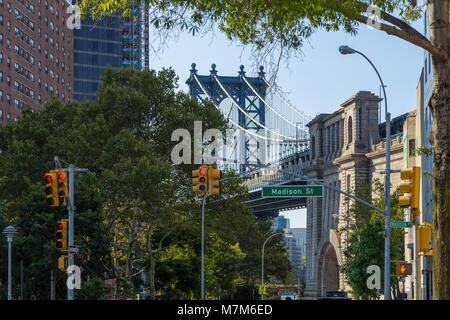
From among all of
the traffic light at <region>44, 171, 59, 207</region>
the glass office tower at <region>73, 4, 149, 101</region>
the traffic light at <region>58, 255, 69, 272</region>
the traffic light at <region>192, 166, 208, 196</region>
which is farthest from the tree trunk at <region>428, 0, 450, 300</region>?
the glass office tower at <region>73, 4, 149, 101</region>

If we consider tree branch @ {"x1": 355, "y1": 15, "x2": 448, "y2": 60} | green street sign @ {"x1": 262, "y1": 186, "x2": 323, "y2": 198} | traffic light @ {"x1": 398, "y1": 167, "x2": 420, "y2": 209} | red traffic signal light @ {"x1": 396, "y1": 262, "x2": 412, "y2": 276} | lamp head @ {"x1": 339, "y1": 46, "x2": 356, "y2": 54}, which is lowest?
red traffic signal light @ {"x1": 396, "y1": 262, "x2": 412, "y2": 276}

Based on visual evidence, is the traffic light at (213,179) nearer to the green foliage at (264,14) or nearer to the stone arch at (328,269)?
the green foliage at (264,14)

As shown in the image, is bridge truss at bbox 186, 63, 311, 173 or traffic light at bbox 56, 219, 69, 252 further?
bridge truss at bbox 186, 63, 311, 173

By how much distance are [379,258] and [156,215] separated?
17881 millimetres

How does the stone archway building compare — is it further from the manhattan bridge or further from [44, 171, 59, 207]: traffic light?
[44, 171, 59, 207]: traffic light

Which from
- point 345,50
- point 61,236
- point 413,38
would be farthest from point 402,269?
point 413,38

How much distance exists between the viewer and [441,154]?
1263 cm

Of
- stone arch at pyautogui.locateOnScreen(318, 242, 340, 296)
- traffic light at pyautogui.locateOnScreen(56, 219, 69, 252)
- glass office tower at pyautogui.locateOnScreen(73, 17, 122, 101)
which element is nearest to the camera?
traffic light at pyautogui.locateOnScreen(56, 219, 69, 252)

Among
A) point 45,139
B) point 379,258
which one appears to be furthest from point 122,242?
point 379,258

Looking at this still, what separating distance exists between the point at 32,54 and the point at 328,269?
5741 centimetres

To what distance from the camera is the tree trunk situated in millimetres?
12352

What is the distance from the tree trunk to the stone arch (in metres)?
92.8
